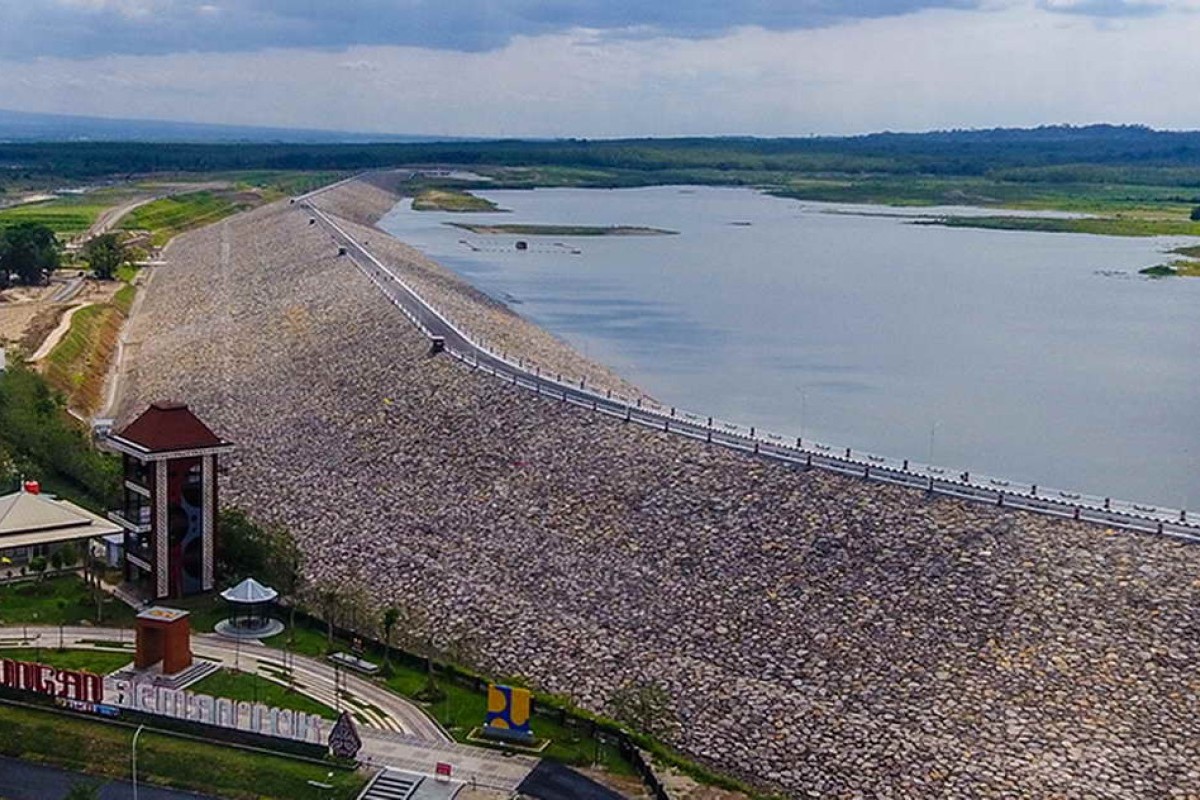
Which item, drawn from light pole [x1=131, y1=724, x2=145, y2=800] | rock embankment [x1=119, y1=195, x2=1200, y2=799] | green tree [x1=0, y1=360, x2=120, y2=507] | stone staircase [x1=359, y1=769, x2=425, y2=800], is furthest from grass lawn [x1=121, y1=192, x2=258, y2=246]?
stone staircase [x1=359, y1=769, x2=425, y2=800]

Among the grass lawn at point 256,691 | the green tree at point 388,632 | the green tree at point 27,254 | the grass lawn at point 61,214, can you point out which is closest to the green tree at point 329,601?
the green tree at point 388,632

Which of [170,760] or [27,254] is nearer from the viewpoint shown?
[170,760]

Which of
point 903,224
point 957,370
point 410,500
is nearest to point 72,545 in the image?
point 410,500

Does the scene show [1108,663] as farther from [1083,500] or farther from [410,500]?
[410,500]

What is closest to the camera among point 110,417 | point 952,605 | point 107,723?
point 107,723

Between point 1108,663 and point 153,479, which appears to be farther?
point 153,479

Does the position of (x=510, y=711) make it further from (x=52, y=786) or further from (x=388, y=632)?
(x=52, y=786)

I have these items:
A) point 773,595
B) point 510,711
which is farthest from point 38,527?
point 773,595
